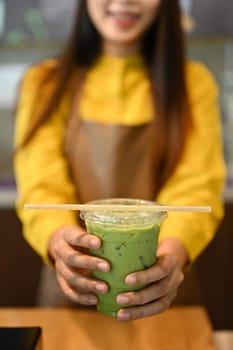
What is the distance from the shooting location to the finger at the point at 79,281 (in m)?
0.86

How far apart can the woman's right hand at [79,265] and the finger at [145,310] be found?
0.05 metres

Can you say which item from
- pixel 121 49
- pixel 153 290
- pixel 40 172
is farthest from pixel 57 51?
pixel 153 290

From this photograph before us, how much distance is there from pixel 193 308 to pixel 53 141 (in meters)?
0.49

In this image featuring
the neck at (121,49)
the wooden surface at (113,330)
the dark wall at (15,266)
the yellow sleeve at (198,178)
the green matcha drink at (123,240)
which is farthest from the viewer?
the dark wall at (15,266)

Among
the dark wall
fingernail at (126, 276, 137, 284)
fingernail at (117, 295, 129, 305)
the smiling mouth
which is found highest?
the smiling mouth

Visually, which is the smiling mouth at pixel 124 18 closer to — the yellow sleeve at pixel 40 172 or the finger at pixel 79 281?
the yellow sleeve at pixel 40 172

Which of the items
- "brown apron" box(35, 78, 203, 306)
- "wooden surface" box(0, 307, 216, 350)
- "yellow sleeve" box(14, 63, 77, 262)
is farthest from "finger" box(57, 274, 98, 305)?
"brown apron" box(35, 78, 203, 306)

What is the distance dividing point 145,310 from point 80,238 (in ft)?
0.47

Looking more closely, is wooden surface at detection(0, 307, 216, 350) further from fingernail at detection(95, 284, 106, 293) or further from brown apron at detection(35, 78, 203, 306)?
brown apron at detection(35, 78, 203, 306)

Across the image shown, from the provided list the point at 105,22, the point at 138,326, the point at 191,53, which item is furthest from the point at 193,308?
the point at 191,53

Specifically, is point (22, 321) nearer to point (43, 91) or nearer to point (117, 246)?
point (117, 246)

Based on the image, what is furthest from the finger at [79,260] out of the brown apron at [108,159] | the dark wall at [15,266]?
the dark wall at [15,266]

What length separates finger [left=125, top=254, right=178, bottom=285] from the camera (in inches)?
32.6

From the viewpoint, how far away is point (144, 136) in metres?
1.42
